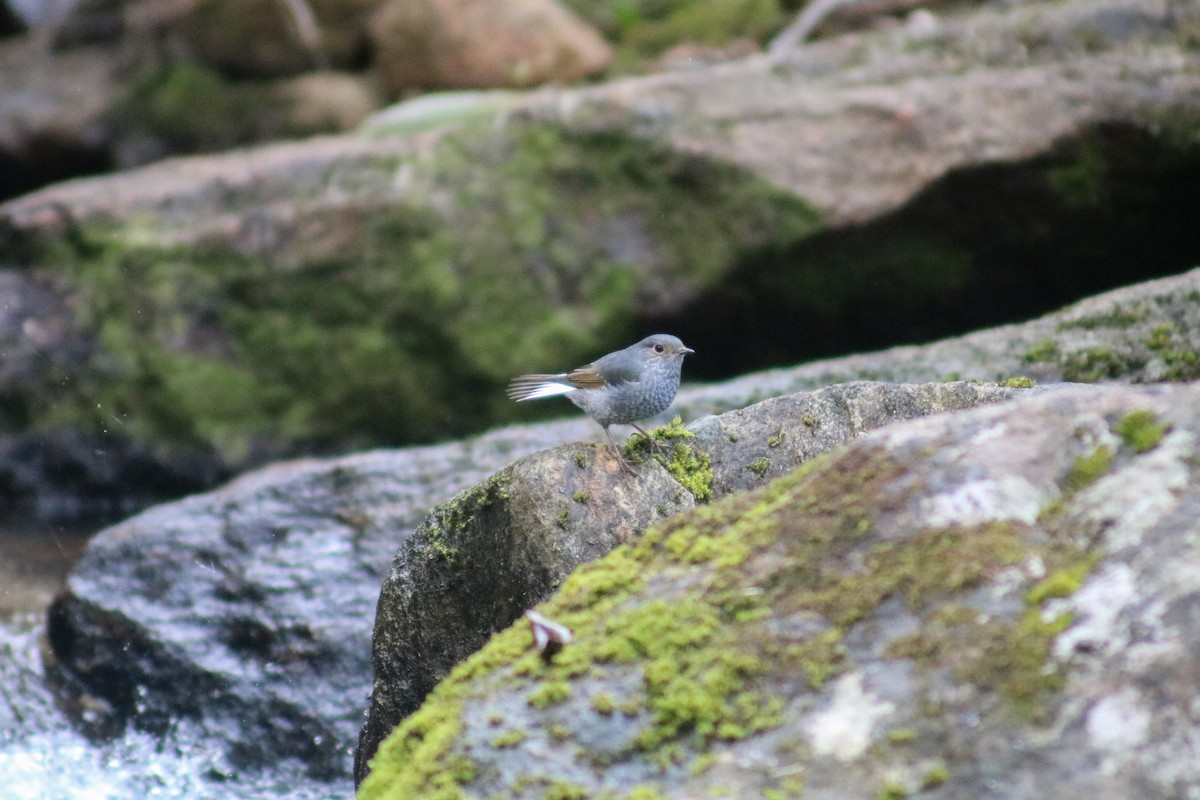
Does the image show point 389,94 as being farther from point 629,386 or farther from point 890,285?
point 629,386

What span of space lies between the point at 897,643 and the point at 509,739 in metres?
0.79

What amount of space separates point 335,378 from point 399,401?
49 cm

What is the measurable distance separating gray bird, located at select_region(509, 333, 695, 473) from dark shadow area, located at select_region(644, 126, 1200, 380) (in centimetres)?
327

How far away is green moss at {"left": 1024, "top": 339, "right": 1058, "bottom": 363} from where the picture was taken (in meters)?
5.52

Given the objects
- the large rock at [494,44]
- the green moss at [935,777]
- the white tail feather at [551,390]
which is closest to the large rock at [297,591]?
the white tail feather at [551,390]

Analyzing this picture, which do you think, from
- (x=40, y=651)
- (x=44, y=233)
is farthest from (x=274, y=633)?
(x=44, y=233)

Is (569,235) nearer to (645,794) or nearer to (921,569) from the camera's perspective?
(921,569)

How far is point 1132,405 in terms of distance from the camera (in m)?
2.35

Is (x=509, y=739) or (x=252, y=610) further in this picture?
(x=252, y=610)

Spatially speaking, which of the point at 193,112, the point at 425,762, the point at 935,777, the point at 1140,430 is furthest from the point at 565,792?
the point at 193,112

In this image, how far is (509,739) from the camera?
7.47 ft

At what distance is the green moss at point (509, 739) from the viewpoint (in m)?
2.27

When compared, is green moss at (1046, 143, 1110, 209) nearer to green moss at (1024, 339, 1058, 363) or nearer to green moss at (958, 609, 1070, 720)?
green moss at (1024, 339, 1058, 363)

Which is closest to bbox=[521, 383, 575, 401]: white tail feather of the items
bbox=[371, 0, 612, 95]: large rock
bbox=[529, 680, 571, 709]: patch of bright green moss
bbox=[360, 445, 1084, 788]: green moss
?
bbox=[360, 445, 1084, 788]: green moss
